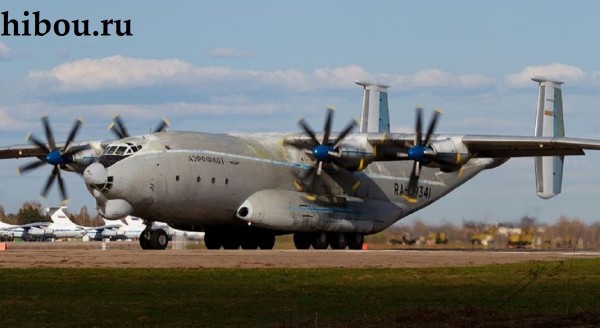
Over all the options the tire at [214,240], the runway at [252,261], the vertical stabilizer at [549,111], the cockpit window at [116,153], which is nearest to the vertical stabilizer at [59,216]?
the tire at [214,240]

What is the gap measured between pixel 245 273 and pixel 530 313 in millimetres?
10728

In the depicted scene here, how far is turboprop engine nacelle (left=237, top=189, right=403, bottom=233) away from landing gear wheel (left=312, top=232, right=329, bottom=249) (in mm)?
859

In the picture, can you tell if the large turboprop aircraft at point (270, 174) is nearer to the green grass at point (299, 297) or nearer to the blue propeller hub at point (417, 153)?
the blue propeller hub at point (417, 153)

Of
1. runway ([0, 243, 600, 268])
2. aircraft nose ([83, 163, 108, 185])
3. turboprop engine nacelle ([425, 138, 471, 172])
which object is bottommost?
runway ([0, 243, 600, 268])

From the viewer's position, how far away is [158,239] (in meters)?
44.2

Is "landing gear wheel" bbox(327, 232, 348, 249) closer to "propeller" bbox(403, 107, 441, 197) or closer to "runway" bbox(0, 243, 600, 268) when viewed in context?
"propeller" bbox(403, 107, 441, 197)

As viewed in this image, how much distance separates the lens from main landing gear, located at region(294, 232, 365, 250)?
4922 cm

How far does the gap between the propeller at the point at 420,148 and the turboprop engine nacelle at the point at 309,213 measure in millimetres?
5054

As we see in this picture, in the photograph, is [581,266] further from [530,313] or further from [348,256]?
[530,313]

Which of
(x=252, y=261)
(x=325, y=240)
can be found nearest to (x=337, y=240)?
(x=325, y=240)

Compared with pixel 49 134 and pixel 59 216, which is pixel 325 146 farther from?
pixel 59 216

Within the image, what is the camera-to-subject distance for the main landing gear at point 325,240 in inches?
1938

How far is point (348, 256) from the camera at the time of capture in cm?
3684

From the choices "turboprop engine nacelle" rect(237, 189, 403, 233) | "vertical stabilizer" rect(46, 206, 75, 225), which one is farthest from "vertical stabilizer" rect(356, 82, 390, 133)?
"vertical stabilizer" rect(46, 206, 75, 225)
